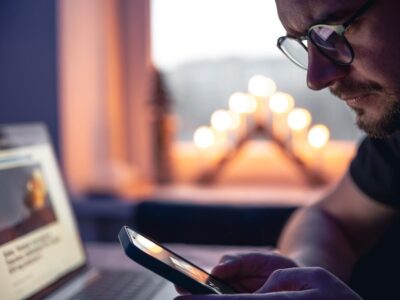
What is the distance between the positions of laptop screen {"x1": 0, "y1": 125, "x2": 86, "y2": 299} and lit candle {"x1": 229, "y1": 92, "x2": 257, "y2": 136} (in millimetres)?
893

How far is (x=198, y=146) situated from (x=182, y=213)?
0.55 meters

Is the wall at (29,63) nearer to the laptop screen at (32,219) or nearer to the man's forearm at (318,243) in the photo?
the laptop screen at (32,219)

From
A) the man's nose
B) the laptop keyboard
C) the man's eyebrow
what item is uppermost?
the man's eyebrow

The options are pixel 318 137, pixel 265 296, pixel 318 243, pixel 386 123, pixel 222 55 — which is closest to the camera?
pixel 265 296

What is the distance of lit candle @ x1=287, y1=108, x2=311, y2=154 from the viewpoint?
A: 1937 millimetres

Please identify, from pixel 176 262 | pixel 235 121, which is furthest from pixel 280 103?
pixel 176 262

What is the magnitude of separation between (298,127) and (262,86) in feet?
0.57

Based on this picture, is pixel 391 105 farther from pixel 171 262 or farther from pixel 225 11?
pixel 225 11

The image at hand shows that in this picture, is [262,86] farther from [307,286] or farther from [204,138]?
[307,286]

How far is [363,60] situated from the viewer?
0.89 metres

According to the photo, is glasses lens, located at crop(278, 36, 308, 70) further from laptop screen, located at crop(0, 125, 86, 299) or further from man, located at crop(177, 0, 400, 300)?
laptop screen, located at crop(0, 125, 86, 299)

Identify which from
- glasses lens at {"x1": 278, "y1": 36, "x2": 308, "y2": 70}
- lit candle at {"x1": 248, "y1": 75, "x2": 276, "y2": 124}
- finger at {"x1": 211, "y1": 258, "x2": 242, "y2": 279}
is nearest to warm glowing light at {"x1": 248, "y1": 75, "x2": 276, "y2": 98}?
lit candle at {"x1": 248, "y1": 75, "x2": 276, "y2": 124}

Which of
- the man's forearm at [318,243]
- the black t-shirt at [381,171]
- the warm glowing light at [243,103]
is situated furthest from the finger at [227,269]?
the warm glowing light at [243,103]

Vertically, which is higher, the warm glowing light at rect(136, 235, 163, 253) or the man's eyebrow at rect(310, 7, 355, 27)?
the man's eyebrow at rect(310, 7, 355, 27)
